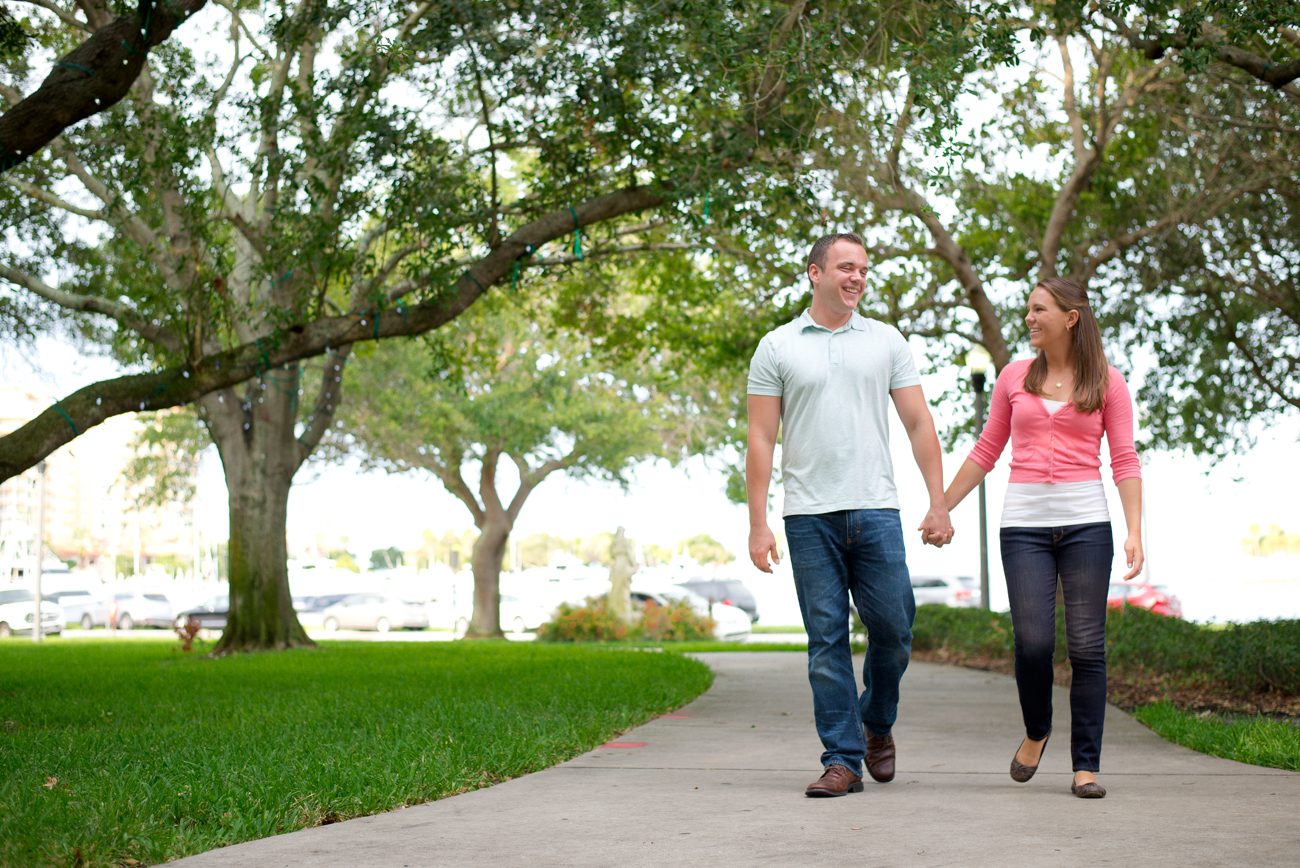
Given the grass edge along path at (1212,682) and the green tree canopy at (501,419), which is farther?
the green tree canopy at (501,419)

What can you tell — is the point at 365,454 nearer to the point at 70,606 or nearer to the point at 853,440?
the point at 70,606

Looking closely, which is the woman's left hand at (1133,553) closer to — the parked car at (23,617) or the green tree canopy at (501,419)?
the green tree canopy at (501,419)

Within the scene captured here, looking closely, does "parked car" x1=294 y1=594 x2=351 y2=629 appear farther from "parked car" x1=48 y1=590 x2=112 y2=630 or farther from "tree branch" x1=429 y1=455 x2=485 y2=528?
"tree branch" x1=429 y1=455 x2=485 y2=528

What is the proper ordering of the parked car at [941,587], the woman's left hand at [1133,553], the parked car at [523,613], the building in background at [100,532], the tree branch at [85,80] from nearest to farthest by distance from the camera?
the woman's left hand at [1133,553] < the tree branch at [85,80] < the parked car at [941,587] < the parked car at [523,613] < the building in background at [100,532]

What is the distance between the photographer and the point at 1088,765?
5.36 meters

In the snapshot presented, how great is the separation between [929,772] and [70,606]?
158ft

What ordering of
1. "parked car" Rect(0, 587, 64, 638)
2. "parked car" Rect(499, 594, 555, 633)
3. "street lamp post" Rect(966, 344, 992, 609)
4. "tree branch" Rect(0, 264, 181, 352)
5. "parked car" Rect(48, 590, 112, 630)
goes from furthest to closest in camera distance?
"parked car" Rect(48, 590, 112, 630), "parked car" Rect(499, 594, 555, 633), "parked car" Rect(0, 587, 64, 638), "street lamp post" Rect(966, 344, 992, 609), "tree branch" Rect(0, 264, 181, 352)

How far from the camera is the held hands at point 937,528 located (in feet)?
17.9

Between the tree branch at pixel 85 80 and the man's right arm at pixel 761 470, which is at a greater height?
the tree branch at pixel 85 80

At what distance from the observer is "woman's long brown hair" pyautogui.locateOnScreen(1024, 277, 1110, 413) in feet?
18.0

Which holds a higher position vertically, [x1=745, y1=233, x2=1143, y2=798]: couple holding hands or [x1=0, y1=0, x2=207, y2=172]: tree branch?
[x1=0, y1=0, x2=207, y2=172]: tree branch

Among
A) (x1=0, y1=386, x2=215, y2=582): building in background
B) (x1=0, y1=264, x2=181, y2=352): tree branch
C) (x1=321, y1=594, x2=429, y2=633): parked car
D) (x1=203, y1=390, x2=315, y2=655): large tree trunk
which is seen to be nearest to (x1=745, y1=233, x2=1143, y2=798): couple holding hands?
(x1=0, y1=264, x2=181, y2=352): tree branch

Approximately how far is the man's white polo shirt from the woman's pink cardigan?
18.5 inches

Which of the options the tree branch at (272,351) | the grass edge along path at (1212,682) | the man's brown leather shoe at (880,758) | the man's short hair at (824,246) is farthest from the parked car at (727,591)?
the man's short hair at (824,246)
